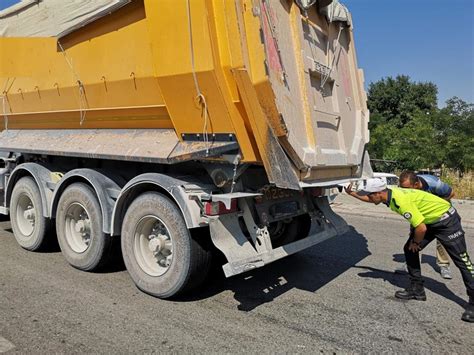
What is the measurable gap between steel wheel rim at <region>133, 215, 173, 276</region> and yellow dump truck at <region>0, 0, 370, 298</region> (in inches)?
0.5

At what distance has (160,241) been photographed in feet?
14.8

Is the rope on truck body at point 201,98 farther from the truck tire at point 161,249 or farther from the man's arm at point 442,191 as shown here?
the man's arm at point 442,191

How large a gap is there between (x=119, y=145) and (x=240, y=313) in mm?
2179

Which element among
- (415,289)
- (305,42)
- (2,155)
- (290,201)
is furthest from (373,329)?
(2,155)

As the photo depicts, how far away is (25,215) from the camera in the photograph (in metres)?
6.30

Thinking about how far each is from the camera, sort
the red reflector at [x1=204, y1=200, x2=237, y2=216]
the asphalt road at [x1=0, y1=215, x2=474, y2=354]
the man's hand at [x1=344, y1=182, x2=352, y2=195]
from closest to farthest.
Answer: the asphalt road at [x1=0, y1=215, x2=474, y2=354] → the red reflector at [x1=204, y1=200, x2=237, y2=216] → the man's hand at [x1=344, y1=182, x2=352, y2=195]

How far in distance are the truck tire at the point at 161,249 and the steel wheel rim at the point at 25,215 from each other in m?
2.30

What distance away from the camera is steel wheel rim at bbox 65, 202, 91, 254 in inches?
213

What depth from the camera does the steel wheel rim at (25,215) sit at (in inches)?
247

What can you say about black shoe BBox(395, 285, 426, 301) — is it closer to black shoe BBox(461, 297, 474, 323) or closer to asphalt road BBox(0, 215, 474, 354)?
asphalt road BBox(0, 215, 474, 354)

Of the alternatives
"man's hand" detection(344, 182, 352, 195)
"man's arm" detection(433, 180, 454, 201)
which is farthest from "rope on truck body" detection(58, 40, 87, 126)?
"man's arm" detection(433, 180, 454, 201)

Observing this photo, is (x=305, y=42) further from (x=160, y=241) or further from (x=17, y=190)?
(x=17, y=190)

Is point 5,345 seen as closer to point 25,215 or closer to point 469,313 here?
point 25,215

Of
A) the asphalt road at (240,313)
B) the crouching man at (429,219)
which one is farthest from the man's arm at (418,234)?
the asphalt road at (240,313)
